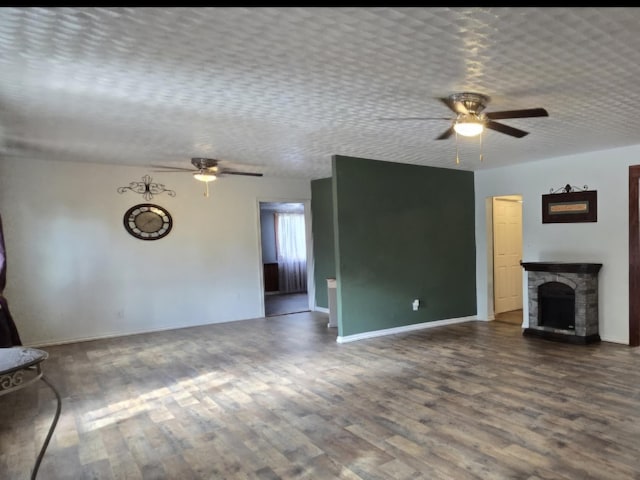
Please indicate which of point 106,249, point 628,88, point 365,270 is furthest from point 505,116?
point 106,249

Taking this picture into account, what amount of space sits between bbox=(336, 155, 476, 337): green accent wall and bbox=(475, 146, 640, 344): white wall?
0.85 m

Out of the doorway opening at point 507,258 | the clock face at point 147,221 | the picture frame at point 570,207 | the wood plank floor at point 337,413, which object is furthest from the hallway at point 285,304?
the picture frame at point 570,207

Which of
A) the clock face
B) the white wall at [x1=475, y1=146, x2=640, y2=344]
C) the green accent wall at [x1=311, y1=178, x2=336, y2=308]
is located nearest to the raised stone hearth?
the white wall at [x1=475, y1=146, x2=640, y2=344]

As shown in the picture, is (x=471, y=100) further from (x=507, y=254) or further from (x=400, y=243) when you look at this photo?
(x=507, y=254)

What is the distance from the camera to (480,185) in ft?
21.2

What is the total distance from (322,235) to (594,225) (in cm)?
412

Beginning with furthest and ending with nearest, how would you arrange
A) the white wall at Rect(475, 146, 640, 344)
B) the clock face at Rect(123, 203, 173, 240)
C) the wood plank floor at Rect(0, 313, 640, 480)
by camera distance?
the clock face at Rect(123, 203, 173, 240) < the white wall at Rect(475, 146, 640, 344) < the wood plank floor at Rect(0, 313, 640, 480)

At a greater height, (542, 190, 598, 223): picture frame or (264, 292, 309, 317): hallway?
(542, 190, 598, 223): picture frame

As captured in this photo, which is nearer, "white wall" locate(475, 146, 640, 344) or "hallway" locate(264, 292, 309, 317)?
"white wall" locate(475, 146, 640, 344)

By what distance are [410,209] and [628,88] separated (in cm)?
324

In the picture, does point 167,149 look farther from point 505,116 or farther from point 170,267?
point 505,116

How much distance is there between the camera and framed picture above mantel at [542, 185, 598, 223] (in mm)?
5129

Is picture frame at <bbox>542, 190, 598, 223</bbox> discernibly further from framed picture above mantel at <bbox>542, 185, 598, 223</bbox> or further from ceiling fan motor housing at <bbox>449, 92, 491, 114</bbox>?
ceiling fan motor housing at <bbox>449, 92, 491, 114</bbox>

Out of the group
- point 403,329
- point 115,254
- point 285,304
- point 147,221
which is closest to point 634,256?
point 403,329
